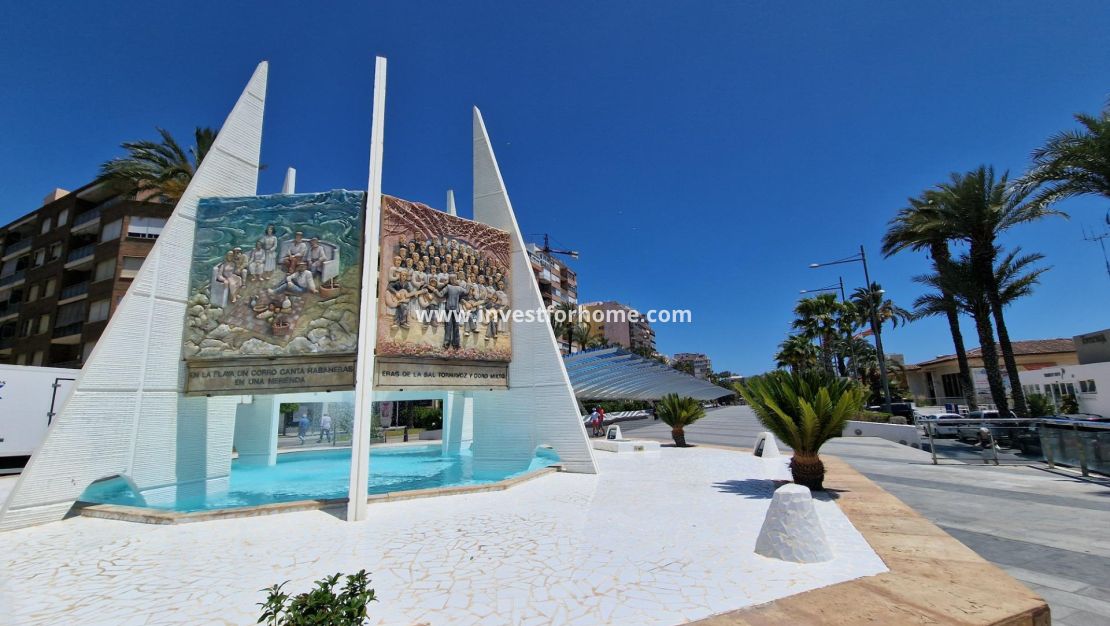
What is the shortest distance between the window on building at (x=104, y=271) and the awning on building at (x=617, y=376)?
29.9m

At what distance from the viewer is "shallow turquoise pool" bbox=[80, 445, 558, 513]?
9.59 meters

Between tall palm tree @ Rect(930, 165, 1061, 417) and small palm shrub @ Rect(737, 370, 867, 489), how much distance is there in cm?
1254

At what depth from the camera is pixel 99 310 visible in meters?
29.3

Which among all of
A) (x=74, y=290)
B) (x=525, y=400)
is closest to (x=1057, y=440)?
(x=525, y=400)

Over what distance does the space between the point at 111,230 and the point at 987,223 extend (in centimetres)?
4774

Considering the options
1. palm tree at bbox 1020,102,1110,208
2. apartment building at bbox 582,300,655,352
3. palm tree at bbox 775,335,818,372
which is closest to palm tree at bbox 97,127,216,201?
Answer: palm tree at bbox 1020,102,1110,208

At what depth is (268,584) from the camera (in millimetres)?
5059

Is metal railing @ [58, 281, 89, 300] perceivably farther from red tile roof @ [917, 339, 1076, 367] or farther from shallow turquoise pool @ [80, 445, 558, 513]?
red tile roof @ [917, 339, 1076, 367]

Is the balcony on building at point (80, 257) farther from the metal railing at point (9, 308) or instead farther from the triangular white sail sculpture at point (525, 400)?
the triangular white sail sculpture at point (525, 400)

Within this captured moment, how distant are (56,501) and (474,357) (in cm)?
836

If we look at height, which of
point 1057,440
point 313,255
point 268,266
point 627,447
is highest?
point 313,255

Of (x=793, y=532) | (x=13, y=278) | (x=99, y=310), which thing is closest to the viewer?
(x=793, y=532)

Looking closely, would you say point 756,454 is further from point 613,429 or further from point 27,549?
point 27,549

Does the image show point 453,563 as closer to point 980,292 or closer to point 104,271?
point 980,292
